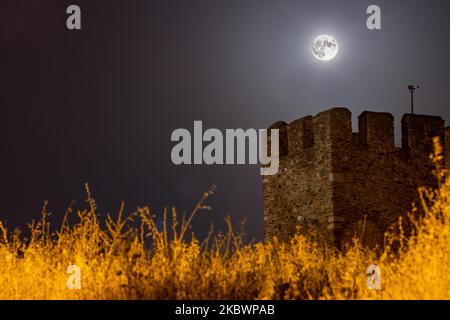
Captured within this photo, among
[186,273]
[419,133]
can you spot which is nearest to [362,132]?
[419,133]

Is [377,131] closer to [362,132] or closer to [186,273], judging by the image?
[362,132]

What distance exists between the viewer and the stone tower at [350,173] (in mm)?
13602

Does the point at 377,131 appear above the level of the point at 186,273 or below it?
above

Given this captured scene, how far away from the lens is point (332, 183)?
1353 cm

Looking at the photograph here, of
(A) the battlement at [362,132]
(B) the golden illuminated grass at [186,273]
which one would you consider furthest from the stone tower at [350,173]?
(B) the golden illuminated grass at [186,273]

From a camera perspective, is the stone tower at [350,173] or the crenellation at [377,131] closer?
the stone tower at [350,173]

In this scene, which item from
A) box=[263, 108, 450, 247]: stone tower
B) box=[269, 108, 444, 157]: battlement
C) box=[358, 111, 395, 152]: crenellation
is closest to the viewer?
box=[263, 108, 450, 247]: stone tower

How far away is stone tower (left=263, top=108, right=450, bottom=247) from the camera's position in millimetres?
13602

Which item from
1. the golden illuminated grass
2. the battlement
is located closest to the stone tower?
the battlement

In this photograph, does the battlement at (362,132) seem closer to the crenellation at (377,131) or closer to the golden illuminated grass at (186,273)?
the crenellation at (377,131)

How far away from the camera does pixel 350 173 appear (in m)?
13.7

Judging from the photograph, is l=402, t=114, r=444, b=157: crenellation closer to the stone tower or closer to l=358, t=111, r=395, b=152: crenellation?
the stone tower

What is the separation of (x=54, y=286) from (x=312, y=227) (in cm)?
819
